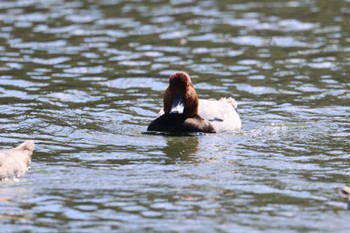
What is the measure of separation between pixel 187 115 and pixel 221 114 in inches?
19.8

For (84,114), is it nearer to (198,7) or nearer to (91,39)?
(91,39)

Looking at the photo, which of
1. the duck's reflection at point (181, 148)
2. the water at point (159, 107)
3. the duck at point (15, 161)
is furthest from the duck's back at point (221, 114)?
the duck at point (15, 161)

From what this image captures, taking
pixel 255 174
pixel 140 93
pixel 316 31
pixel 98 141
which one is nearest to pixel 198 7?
pixel 316 31

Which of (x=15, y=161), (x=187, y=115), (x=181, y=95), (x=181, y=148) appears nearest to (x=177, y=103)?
(x=181, y=95)

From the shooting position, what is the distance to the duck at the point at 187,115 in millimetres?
13797

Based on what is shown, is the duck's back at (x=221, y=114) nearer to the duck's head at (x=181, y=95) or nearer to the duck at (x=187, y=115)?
the duck at (x=187, y=115)

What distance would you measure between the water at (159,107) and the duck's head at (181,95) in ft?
2.05

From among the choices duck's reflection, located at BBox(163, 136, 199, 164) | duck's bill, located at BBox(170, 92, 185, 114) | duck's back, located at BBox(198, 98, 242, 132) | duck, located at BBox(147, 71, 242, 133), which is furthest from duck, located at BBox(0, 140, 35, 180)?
duck's back, located at BBox(198, 98, 242, 132)

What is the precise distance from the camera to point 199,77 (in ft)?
58.5

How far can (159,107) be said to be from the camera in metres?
15.9

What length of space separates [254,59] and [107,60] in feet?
9.11

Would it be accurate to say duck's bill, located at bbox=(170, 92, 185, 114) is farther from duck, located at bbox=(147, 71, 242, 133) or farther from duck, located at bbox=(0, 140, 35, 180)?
duck, located at bbox=(0, 140, 35, 180)

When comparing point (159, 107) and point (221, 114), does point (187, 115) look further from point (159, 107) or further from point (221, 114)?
point (159, 107)

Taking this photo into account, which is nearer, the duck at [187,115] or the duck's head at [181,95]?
the duck at [187,115]
